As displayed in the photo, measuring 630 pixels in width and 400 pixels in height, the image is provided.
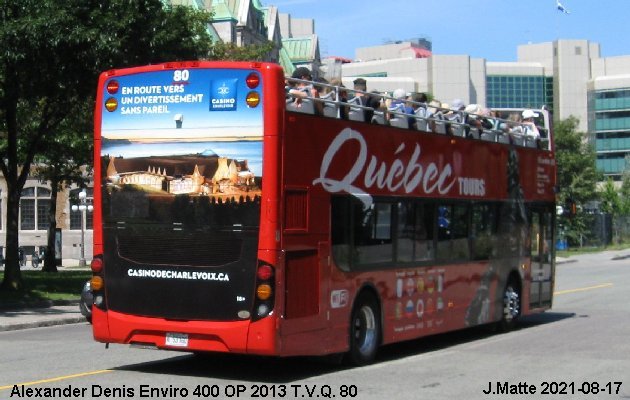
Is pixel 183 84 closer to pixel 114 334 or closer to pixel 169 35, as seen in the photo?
pixel 114 334

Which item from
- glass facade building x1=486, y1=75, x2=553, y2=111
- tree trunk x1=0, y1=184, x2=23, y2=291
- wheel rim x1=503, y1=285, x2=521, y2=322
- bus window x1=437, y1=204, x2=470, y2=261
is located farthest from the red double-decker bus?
glass facade building x1=486, y1=75, x2=553, y2=111

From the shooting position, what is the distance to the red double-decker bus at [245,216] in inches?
453

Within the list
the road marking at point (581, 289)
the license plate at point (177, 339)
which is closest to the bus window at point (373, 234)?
the license plate at point (177, 339)

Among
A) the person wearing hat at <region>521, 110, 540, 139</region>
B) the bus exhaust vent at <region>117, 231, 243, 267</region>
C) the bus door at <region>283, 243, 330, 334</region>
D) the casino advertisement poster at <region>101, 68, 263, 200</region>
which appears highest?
the person wearing hat at <region>521, 110, 540, 139</region>

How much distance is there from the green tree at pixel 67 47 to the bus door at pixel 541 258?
1060 centimetres

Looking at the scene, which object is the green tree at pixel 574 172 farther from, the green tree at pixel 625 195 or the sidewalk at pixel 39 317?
the sidewalk at pixel 39 317

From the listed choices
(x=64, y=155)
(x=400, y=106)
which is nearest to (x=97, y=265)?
(x=400, y=106)

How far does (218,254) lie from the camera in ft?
38.2

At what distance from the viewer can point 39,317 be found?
21.3 metres

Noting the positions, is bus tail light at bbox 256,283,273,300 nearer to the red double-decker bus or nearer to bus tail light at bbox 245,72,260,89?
the red double-decker bus

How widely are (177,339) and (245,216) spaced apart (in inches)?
66.6

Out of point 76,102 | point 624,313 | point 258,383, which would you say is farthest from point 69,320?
point 624,313

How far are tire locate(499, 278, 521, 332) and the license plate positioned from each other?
7.91 metres

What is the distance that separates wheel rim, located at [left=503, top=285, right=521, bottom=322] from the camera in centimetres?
1817
